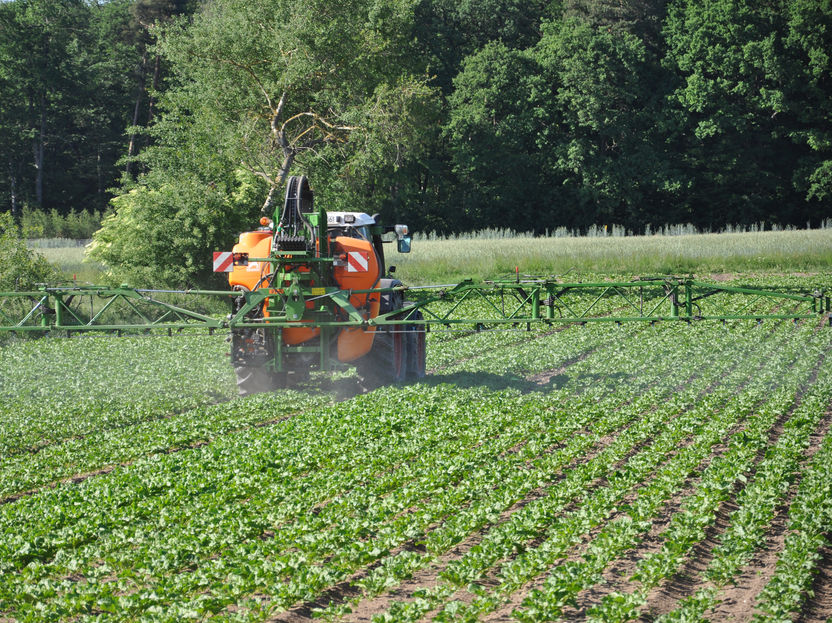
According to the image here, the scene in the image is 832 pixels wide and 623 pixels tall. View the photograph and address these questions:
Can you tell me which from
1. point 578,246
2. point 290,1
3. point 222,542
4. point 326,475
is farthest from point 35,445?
point 578,246

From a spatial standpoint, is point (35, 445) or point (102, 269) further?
point (102, 269)

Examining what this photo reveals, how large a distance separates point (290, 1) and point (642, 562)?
1068 inches

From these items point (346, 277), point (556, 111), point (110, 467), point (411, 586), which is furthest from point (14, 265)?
point (556, 111)

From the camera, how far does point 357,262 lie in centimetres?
1361

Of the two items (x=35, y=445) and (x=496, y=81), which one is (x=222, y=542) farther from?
(x=496, y=81)

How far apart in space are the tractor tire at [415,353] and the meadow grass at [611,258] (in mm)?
18749

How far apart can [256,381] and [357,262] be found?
2.68 meters

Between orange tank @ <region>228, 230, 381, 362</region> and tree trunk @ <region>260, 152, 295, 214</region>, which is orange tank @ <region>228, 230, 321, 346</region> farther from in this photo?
tree trunk @ <region>260, 152, 295, 214</region>

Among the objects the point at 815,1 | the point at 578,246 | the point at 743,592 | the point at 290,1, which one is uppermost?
the point at 815,1

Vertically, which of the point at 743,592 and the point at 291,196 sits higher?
the point at 291,196

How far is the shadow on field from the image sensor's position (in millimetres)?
14500

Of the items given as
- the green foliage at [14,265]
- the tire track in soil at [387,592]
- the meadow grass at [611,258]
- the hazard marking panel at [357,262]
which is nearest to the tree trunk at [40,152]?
the meadow grass at [611,258]

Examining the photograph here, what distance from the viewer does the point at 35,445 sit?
11148 mm

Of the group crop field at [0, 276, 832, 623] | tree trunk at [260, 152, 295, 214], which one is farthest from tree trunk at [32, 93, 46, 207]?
crop field at [0, 276, 832, 623]
